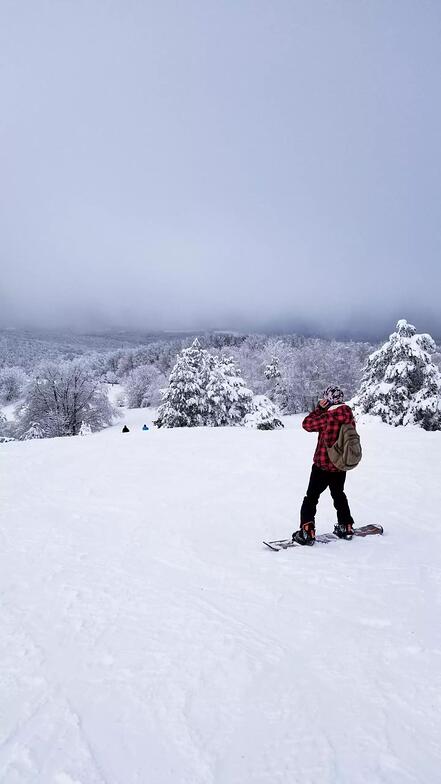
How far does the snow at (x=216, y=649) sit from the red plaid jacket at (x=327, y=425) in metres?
1.14

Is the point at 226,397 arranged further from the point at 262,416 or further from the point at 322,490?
the point at 322,490

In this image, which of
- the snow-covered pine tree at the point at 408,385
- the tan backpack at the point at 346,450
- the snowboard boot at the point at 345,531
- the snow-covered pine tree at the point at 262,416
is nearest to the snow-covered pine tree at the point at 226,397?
the snow-covered pine tree at the point at 262,416

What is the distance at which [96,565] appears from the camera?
4891 millimetres

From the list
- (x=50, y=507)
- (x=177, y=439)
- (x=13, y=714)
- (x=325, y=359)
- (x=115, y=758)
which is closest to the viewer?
(x=115, y=758)

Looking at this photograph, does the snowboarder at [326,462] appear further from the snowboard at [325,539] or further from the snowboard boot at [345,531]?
the snowboard at [325,539]

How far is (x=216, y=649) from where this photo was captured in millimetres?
3088

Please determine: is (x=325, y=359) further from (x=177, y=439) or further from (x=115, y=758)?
(x=115, y=758)

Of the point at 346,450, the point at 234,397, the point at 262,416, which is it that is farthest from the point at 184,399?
the point at 346,450

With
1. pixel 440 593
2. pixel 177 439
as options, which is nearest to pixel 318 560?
pixel 440 593

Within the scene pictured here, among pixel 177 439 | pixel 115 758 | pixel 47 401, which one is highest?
pixel 115 758

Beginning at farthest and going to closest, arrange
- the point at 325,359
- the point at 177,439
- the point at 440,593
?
the point at 325,359
the point at 177,439
the point at 440,593

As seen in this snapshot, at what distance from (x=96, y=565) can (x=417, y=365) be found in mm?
24688

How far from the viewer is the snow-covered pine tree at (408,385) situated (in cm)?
2469

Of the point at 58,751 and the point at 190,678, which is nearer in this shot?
the point at 58,751
